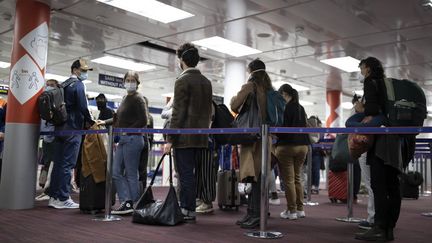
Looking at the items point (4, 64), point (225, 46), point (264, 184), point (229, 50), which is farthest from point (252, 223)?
point (4, 64)

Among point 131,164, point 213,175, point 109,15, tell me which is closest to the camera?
point 131,164

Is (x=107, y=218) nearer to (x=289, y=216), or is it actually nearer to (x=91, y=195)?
(x=91, y=195)

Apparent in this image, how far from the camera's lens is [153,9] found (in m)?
6.58

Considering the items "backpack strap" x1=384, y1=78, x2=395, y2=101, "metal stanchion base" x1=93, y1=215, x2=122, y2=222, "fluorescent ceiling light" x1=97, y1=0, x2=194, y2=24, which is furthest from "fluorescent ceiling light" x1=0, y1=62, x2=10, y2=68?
"backpack strap" x1=384, y1=78, x2=395, y2=101

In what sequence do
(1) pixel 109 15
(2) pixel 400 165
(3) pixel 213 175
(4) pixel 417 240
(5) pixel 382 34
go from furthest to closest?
1. (5) pixel 382 34
2. (1) pixel 109 15
3. (3) pixel 213 175
4. (4) pixel 417 240
5. (2) pixel 400 165

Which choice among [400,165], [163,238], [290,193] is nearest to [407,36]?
[290,193]

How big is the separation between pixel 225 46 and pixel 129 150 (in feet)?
16.4

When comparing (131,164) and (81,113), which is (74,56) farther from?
(131,164)

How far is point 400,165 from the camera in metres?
3.07

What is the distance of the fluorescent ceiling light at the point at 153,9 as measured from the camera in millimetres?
6281

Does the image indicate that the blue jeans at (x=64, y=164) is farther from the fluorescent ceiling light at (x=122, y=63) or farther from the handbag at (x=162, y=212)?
the fluorescent ceiling light at (x=122, y=63)

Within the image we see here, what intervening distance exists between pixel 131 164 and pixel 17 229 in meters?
1.26

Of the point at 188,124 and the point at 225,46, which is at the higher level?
the point at 225,46

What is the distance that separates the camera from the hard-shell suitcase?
6.74m
